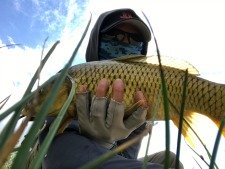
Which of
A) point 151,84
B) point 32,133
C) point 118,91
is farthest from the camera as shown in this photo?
point 151,84

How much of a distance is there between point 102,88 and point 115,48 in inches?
39.1

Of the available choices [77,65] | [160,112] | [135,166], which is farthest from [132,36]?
[135,166]

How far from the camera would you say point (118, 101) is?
2.18 m

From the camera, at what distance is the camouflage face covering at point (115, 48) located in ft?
10.2

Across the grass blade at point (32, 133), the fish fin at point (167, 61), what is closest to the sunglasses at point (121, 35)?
the fish fin at point (167, 61)

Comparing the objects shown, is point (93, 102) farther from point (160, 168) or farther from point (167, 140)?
point (167, 140)

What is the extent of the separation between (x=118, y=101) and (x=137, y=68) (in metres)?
0.25

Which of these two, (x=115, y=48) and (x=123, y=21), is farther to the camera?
(x=123, y=21)

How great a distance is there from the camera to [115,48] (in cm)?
312

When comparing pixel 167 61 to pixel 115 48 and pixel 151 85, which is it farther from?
pixel 115 48

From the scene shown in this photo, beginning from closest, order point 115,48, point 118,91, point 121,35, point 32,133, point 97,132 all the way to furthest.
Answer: point 32,133 → point 118,91 → point 97,132 → point 115,48 → point 121,35

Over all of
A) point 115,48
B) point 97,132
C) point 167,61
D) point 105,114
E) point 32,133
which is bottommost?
point 97,132

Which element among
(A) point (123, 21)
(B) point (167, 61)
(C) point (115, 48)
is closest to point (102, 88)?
(B) point (167, 61)

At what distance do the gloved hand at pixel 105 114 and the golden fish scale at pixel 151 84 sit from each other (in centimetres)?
7
